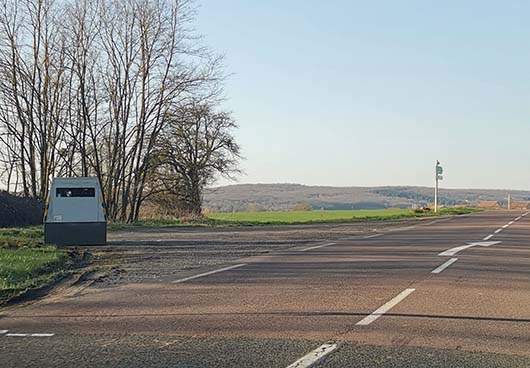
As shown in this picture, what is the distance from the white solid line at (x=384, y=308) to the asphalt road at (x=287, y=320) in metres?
0.02

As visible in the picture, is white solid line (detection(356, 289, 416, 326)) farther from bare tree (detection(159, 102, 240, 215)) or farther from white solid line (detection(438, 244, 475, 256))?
bare tree (detection(159, 102, 240, 215))

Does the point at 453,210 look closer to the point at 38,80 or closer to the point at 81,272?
the point at 38,80

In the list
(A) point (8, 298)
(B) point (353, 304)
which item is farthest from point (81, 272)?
(B) point (353, 304)

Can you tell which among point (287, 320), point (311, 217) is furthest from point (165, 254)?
point (311, 217)

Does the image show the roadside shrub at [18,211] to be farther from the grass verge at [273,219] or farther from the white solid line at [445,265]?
the white solid line at [445,265]

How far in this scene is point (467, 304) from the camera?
369 inches

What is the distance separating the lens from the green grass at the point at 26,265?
11367 millimetres

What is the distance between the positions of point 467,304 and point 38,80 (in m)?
35.9

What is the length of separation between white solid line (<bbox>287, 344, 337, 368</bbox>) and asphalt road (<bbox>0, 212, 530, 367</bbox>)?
18mm

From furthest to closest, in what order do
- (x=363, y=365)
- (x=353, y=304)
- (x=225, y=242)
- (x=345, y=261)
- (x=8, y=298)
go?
1. (x=225, y=242)
2. (x=345, y=261)
3. (x=8, y=298)
4. (x=353, y=304)
5. (x=363, y=365)

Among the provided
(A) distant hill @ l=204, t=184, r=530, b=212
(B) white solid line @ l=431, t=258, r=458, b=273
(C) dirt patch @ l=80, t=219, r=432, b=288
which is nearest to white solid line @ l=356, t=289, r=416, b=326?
(B) white solid line @ l=431, t=258, r=458, b=273

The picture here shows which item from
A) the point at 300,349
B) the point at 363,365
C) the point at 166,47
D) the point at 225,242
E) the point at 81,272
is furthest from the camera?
the point at 166,47

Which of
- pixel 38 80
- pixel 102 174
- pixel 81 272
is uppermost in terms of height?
pixel 38 80

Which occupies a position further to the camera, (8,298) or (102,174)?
(102,174)
